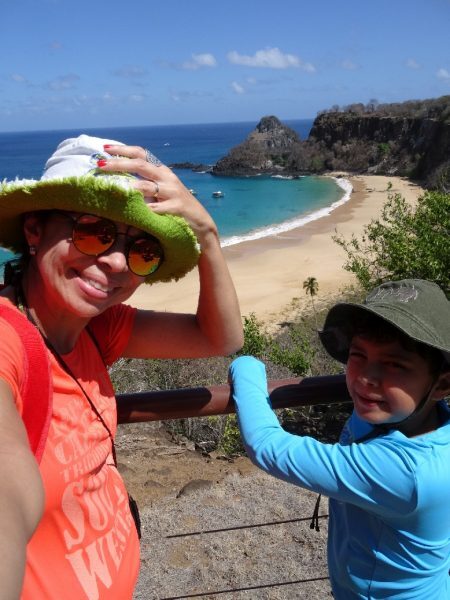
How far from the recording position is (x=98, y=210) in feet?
4.91

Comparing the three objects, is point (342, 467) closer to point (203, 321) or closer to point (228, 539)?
point (203, 321)

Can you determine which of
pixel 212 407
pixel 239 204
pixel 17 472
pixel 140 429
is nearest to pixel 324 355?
pixel 140 429

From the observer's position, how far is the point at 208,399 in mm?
1964

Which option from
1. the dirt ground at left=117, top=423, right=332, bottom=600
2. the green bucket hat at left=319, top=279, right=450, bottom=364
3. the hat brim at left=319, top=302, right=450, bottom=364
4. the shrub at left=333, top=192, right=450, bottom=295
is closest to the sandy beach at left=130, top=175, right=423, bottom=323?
the shrub at left=333, top=192, right=450, bottom=295

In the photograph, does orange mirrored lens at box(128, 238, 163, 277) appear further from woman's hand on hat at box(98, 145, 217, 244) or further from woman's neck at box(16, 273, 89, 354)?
woman's neck at box(16, 273, 89, 354)

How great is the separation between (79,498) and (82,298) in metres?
0.50

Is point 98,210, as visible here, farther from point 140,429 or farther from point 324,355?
point 324,355

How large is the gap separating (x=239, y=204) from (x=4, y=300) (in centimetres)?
5673

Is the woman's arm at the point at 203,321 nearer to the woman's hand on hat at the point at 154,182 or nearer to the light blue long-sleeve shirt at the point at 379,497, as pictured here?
the woman's hand on hat at the point at 154,182

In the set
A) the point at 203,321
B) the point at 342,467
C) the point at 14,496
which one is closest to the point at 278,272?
the point at 203,321

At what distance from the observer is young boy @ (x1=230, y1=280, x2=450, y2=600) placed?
1505 millimetres

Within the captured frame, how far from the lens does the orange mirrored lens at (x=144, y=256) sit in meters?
1.62

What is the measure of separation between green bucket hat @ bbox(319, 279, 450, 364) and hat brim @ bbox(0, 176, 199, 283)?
21.3 inches

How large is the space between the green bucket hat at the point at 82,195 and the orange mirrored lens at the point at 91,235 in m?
0.02
